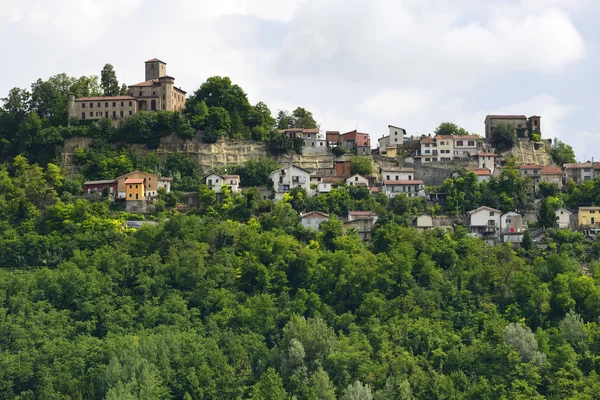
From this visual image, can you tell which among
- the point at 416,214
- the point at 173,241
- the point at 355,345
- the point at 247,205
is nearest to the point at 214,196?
the point at 247,205

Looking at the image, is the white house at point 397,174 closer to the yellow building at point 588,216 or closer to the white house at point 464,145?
the white house at point 464,145

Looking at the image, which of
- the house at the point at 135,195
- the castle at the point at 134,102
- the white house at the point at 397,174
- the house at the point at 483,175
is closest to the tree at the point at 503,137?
the house at the point at 483,175

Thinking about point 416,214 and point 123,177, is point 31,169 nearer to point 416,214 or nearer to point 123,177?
point 123,177

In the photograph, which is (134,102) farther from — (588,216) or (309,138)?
(588,216)

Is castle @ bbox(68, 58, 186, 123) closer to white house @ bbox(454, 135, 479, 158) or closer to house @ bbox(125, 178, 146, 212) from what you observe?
house @ bbox(125, 178, 146, 212)

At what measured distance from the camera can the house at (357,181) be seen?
72.9 meters

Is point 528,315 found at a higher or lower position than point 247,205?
lower

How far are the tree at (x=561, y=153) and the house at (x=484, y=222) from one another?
11936 millimetres

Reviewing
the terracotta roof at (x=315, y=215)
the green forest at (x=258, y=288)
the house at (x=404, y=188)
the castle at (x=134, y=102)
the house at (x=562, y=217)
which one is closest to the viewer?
the green forest at (x=258, y=288)

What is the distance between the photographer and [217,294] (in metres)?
59.8

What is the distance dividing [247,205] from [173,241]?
21.9 ft

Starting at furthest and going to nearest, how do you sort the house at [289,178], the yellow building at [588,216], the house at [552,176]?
the house at [552,176] < the house at [289,178] < the yellow building at [588,216]

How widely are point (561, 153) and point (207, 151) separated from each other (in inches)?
907

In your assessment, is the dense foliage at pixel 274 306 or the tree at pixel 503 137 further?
the tree at pixel 503 137
